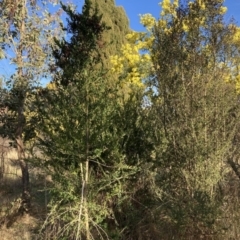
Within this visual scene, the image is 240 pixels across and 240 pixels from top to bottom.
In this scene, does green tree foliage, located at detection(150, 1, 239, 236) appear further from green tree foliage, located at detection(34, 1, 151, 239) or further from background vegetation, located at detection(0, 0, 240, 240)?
green tree foliage, located at detection(34, 1, 151, 239)

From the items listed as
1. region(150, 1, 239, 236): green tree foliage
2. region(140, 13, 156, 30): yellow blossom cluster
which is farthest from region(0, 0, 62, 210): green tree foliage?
region(140, 13, 156, 30): yellow blossom cluster

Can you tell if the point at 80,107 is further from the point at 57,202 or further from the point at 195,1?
the point at 195,1

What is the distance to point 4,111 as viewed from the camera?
8.75 m

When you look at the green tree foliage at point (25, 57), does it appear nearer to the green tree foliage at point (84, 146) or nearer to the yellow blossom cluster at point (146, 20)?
the green tree foliage at point (84, 146)

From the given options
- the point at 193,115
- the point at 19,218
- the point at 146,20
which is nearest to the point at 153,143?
the point at 193,115

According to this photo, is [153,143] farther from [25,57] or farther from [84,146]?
[25,57]

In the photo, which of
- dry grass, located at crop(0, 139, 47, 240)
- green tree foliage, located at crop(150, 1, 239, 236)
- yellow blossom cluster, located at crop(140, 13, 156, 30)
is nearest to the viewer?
green tree foliage, located at crop(150, 1, 239, 236)

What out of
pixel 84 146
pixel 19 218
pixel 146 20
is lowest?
pixel 19 218

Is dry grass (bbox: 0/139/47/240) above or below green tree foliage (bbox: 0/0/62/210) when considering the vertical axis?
below

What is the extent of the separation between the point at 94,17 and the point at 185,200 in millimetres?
3246

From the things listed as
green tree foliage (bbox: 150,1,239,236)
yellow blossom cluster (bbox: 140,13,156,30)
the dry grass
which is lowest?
the dry grass

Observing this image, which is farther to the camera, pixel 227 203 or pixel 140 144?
pixel 140 144

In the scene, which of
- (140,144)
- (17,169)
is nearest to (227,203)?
(140,144)

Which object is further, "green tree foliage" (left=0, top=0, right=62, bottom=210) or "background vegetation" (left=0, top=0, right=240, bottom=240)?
"green tree foliage" (left=0, top=0, right=62, bottom=210)
